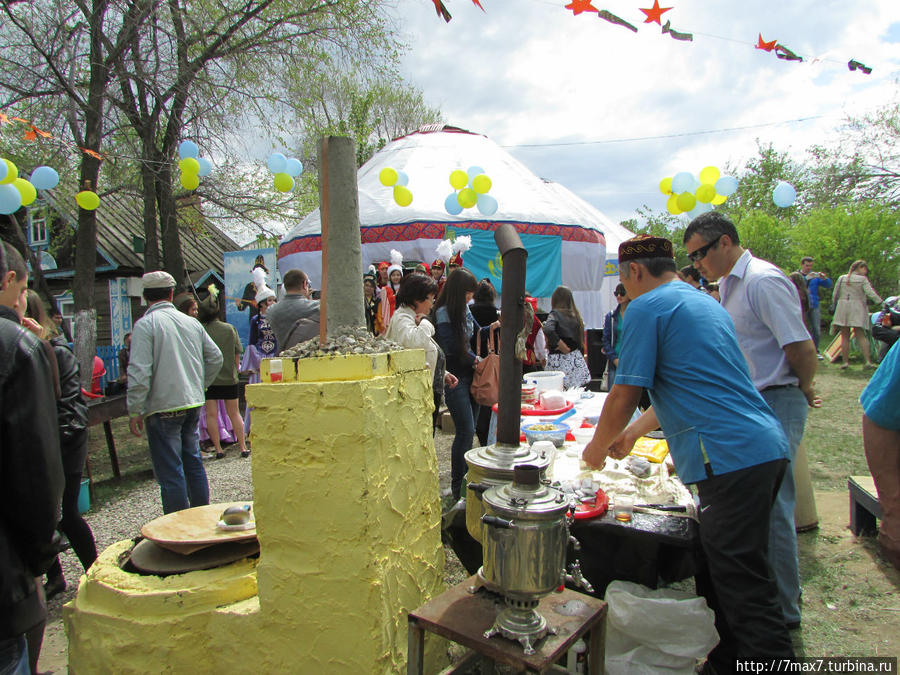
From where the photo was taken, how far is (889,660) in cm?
242

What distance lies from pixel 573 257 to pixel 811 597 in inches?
343

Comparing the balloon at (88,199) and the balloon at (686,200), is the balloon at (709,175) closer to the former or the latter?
the balloon at (686,200)

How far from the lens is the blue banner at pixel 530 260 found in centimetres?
973

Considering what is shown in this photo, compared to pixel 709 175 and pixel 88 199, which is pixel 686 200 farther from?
pixel 88 199

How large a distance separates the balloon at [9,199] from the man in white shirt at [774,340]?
259 inches

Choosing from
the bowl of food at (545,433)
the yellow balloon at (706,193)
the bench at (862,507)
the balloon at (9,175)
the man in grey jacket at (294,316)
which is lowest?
the bench at (862,507)

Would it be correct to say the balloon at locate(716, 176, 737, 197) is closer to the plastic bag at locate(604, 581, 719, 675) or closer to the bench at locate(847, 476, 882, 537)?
the bench at locate(847, 476, 882, 537)

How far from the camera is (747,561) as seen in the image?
200 cm

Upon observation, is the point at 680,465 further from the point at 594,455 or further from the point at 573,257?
the point at 573,257

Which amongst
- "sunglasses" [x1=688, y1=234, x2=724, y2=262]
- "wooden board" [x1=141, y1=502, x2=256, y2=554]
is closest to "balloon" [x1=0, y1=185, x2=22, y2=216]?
"wooden board" [x1=141, y1=502, x2=256, y2=554]

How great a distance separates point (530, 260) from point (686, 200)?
414cm

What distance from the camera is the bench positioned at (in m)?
3.50

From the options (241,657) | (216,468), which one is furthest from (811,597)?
(216,468)

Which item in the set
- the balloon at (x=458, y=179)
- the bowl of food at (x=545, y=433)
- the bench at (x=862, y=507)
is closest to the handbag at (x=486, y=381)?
the bowl of food at (x=545, y=433)
